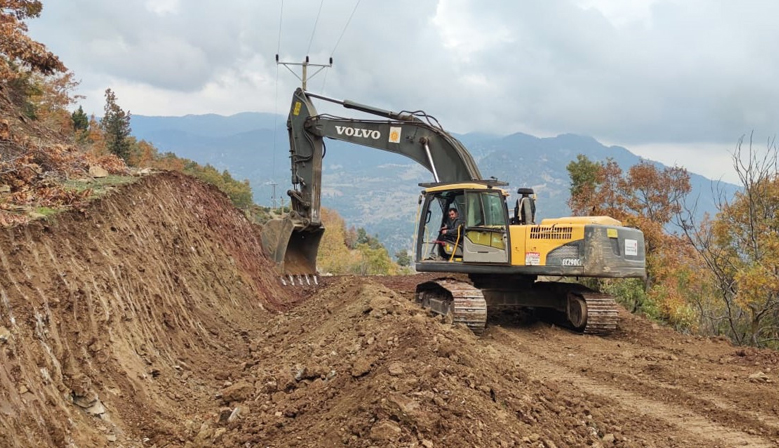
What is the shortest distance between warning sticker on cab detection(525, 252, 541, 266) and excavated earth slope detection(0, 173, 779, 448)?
131 centimetres

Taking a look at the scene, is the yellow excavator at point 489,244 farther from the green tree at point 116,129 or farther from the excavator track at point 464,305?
the green tree at point 116,129

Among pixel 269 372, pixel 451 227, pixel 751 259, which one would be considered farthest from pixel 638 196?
pixel 269 372

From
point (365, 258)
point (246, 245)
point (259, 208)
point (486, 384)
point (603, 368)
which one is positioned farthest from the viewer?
point (259, 208)

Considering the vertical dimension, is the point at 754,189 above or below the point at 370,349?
above

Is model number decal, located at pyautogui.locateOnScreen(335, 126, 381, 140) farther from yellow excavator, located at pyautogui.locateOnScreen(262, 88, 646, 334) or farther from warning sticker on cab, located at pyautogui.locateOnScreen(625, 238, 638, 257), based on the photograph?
warning sticker on cab, located at pyautogui.locateOnScreen(625, 238, 638, 257)

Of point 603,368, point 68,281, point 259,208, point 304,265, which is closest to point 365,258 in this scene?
point 259,208

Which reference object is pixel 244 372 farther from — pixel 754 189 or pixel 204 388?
pixel 754 189

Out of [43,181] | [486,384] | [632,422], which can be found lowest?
[632,422]

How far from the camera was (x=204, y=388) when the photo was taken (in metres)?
6.17

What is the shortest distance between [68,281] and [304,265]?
9695 millimetres

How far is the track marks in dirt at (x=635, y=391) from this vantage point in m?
5.77

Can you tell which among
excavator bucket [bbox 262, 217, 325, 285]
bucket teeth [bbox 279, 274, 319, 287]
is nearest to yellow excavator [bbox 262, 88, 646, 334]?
excavator bucket [bbox 262, 217, 325, 285]

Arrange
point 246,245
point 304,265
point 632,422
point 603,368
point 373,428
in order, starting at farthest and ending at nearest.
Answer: point 304,265
point 246,245
point 603,368
point 632,422
point 373,428

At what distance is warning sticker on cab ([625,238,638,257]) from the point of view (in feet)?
32.4
